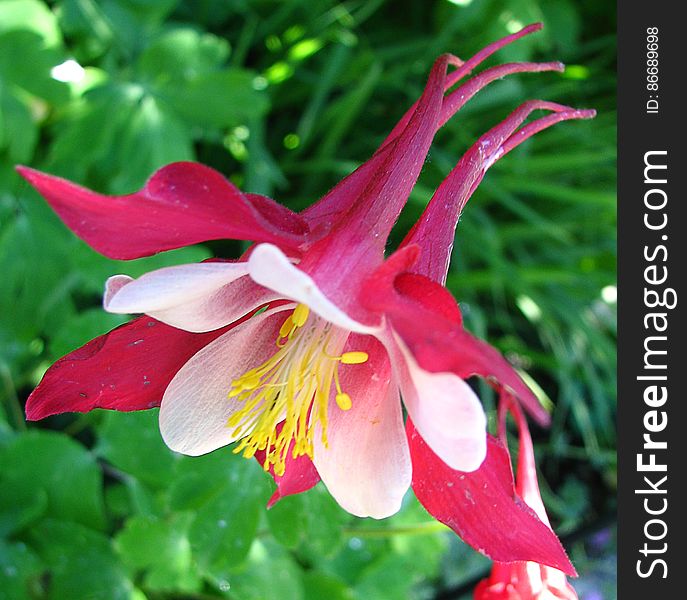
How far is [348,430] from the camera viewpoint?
0.64 meters

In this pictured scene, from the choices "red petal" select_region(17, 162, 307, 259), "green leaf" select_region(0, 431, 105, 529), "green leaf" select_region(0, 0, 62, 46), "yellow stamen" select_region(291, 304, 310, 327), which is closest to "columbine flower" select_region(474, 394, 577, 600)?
"yellow stamen" select_region(291, 304, 310, 327)

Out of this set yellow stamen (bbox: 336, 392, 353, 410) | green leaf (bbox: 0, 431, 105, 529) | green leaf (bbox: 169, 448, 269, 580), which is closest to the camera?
yellow stamen (bbox: 336, 392, 353, 410)

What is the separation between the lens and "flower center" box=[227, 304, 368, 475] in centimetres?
64

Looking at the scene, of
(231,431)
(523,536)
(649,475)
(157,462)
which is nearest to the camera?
(523,536)

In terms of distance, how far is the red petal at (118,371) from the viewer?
583mm

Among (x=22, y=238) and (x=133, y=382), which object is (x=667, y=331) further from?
(x=22, y=238)

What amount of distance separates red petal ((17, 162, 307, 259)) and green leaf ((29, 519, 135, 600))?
0.72 meters

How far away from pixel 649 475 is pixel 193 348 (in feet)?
2.63

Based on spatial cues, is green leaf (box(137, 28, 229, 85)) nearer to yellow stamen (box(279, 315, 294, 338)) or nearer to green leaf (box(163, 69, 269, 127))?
green leaf (box(163, 69, 269, 127))

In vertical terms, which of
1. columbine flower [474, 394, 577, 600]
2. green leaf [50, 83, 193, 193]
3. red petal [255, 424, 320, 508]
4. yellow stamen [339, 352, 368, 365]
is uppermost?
green leaf [50, 83, 193, 193]

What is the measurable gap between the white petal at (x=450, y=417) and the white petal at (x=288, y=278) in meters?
0.05

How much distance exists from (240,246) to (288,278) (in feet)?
4.52

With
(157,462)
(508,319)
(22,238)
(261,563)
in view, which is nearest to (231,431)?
(157,462)

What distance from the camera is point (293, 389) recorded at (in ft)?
2.10
